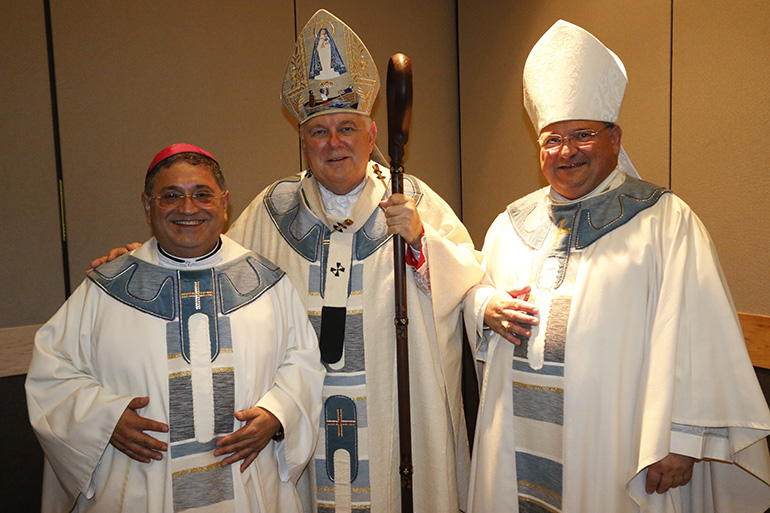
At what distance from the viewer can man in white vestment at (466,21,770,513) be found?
191 centimetres

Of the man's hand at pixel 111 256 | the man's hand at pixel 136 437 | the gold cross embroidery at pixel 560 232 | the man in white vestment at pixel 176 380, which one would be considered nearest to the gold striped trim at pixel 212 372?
the man in white vestment at pixel 176 380

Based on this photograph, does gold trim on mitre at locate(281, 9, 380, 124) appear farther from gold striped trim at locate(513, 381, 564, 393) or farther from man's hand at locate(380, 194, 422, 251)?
gold striped trim at locate(513, 381, 564, 393)

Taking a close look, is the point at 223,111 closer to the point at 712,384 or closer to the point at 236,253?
the point at 236,253

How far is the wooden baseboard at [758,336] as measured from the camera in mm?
2584

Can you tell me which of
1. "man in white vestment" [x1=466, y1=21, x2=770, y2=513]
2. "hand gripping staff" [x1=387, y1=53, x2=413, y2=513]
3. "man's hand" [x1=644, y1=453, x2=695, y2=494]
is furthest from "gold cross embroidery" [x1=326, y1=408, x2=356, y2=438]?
"man's hand" [x1=644, y1=453, x2=695, y2=494]

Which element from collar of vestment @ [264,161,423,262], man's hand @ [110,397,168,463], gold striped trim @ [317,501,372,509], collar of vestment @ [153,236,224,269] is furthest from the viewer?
collar of vestment @ [264,161,423,262]

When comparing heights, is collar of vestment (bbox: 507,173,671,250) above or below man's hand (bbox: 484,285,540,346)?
above

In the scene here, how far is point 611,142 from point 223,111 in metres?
2.49

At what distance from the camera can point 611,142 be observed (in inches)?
87.5

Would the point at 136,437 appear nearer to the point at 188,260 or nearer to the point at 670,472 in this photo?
the point at 188,260

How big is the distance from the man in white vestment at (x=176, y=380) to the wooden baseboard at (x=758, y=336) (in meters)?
2.10

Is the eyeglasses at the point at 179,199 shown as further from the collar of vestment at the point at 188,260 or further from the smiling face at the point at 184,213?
the collar of vestment at the point at 188,260

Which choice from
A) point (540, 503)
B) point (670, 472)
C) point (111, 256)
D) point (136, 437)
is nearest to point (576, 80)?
point (670, 472)

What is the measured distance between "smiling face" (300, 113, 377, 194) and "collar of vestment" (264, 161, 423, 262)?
0.11 metres
